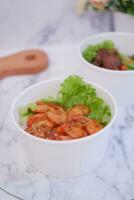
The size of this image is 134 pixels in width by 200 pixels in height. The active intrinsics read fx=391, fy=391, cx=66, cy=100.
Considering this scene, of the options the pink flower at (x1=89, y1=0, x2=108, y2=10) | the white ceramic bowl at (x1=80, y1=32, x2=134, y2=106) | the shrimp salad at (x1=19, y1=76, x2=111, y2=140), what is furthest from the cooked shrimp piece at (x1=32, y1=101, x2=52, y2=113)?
the pink flower at (x1=89, y1=0, x2=108, y2=10)

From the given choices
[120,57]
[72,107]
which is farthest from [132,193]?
[120,57]

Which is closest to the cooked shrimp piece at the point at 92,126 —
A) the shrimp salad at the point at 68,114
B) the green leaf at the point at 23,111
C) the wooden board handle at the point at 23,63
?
the shrimp salad at the point at 68,114

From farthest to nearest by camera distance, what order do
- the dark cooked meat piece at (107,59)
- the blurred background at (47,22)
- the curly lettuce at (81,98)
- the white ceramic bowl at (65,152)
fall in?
the blurred background at (47,22), the dark cooked meat piece at (107,59), the curly lettuce at (81,98), the white ceramic bowl at (65,152)

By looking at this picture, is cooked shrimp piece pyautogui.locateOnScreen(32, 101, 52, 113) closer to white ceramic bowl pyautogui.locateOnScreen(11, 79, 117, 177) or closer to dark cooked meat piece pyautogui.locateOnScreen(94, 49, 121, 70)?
white ceramic bowl pyautogui.locateOnScreen(11, 79, 117, 177)

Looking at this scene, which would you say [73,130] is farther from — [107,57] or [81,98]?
[107,57]

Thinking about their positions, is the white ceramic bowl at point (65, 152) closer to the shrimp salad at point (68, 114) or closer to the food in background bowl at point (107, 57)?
the shrimp salad at point (68, 114)

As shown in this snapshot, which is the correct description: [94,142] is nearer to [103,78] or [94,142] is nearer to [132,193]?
[132,193]
